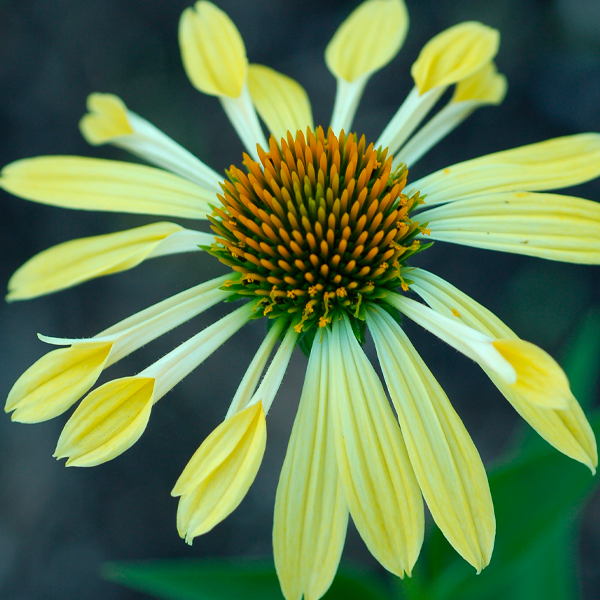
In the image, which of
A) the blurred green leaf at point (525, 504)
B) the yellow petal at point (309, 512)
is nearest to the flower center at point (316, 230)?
the yellow petal at point (309, 512)

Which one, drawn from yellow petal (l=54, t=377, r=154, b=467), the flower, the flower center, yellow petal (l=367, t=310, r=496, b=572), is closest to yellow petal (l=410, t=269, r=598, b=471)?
the flower

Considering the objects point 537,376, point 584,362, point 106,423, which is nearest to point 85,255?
point 106,423

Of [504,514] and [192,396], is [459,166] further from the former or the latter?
[192,396]

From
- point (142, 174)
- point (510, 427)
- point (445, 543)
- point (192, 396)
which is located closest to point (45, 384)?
point (142, 174)

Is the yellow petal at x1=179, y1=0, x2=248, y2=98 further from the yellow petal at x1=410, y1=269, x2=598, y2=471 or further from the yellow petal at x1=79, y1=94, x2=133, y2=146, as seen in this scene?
the yellow petal at x1=410, y1=269, x2=598, y2=471

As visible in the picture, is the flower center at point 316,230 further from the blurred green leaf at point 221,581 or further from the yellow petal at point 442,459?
the blurred green leaf at point 221,581
